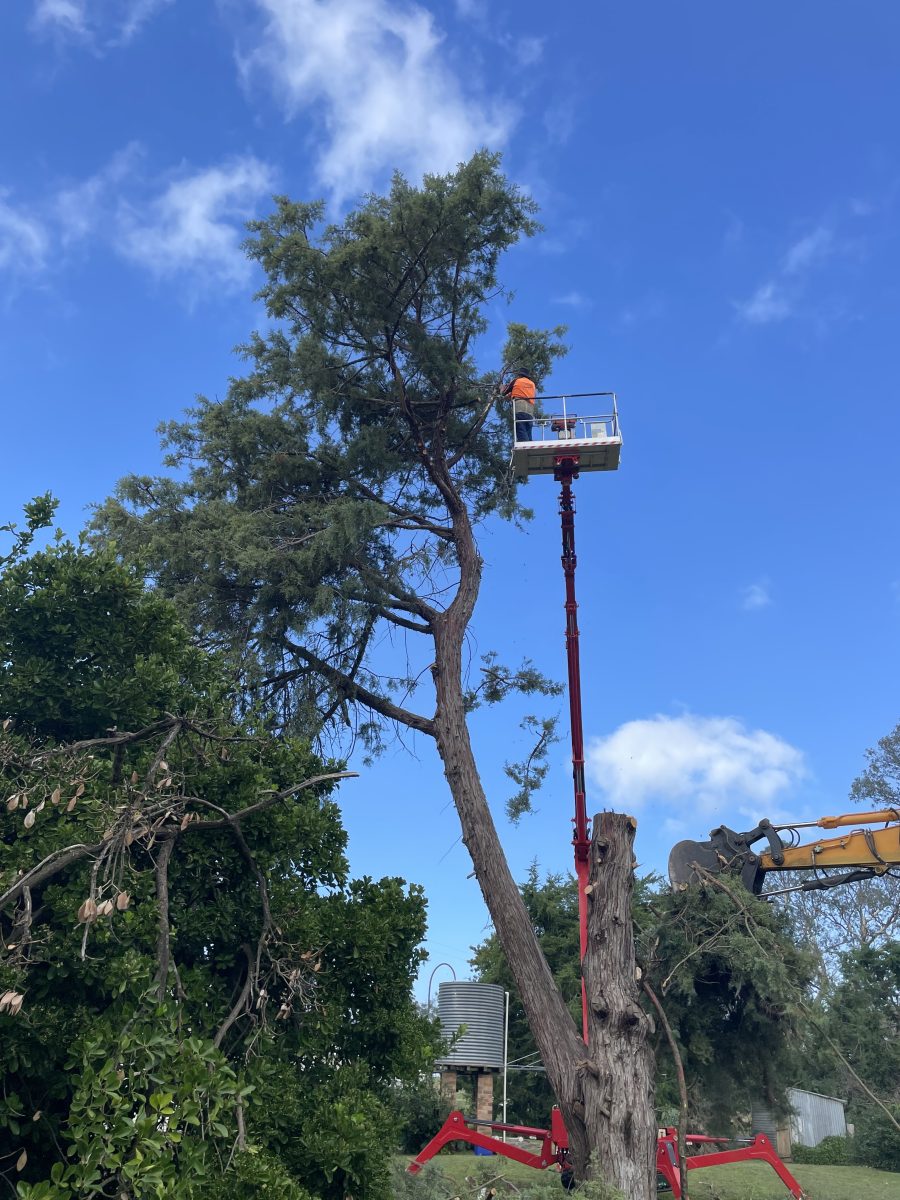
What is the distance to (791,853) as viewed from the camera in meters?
14.4

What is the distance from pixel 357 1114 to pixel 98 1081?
2.70m

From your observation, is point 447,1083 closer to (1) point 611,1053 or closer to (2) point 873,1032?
(1) point 611,1053

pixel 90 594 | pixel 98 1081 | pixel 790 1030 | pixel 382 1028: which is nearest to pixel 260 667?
pixel 90 594

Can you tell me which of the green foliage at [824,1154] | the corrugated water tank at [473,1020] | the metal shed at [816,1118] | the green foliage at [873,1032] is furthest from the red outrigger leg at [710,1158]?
the metal shed at [816,1118]

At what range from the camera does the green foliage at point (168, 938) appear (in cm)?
477

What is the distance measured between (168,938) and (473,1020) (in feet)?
44.3

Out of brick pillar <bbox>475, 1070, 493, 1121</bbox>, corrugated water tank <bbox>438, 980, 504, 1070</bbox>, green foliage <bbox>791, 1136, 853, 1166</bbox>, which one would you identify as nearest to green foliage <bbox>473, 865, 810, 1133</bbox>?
corrugated water tank <bbox>438, 980, 504, 1070</bbox>

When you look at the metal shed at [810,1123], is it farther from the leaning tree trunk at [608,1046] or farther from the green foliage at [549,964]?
the leaning tree trunk at [608,1046]

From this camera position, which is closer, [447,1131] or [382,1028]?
[382,1028]

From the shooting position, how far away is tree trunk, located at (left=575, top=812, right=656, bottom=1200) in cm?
891

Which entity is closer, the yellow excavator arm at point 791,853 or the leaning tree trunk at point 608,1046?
the leaning tree trunk at point 608,1046

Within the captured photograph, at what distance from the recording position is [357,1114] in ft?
21.9

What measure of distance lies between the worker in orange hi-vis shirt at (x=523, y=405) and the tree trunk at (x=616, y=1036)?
588cm

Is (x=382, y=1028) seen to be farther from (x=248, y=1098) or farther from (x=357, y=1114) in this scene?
(x=248, y=1098)
